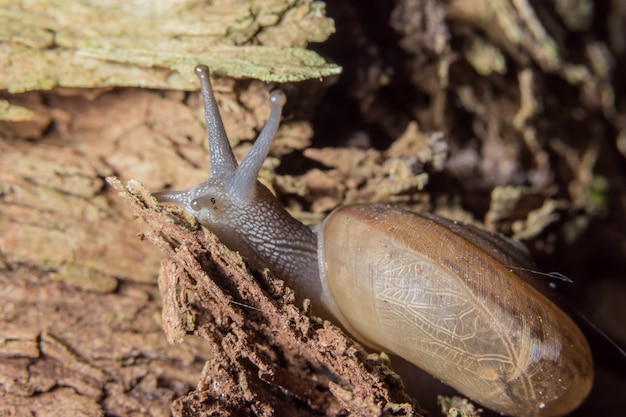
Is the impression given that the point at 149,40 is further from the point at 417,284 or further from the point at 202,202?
the point at 417,284

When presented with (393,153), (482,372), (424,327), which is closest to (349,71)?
(393,153)

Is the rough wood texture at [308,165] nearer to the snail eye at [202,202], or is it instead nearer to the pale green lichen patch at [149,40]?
the pale green lichen patch at [149,40]

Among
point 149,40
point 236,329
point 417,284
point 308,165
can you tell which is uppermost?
point 149,40

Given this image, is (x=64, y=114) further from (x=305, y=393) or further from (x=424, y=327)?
(x=424, y=327)

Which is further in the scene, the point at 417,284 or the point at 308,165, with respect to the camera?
the point at 308,165

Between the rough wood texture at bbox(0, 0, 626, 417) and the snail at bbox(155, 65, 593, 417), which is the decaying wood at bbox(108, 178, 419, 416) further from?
the snail at bbox(155, 65, 593, 417)

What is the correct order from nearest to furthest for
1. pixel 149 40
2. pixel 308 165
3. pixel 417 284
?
pixel 417 284
pixel 149 40
pixel 308 165

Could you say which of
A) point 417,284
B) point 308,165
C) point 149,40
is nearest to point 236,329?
point 417,284

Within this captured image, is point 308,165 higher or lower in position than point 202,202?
higher

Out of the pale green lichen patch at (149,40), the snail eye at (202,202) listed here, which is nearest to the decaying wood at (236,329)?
the snail eye at (202,202)
